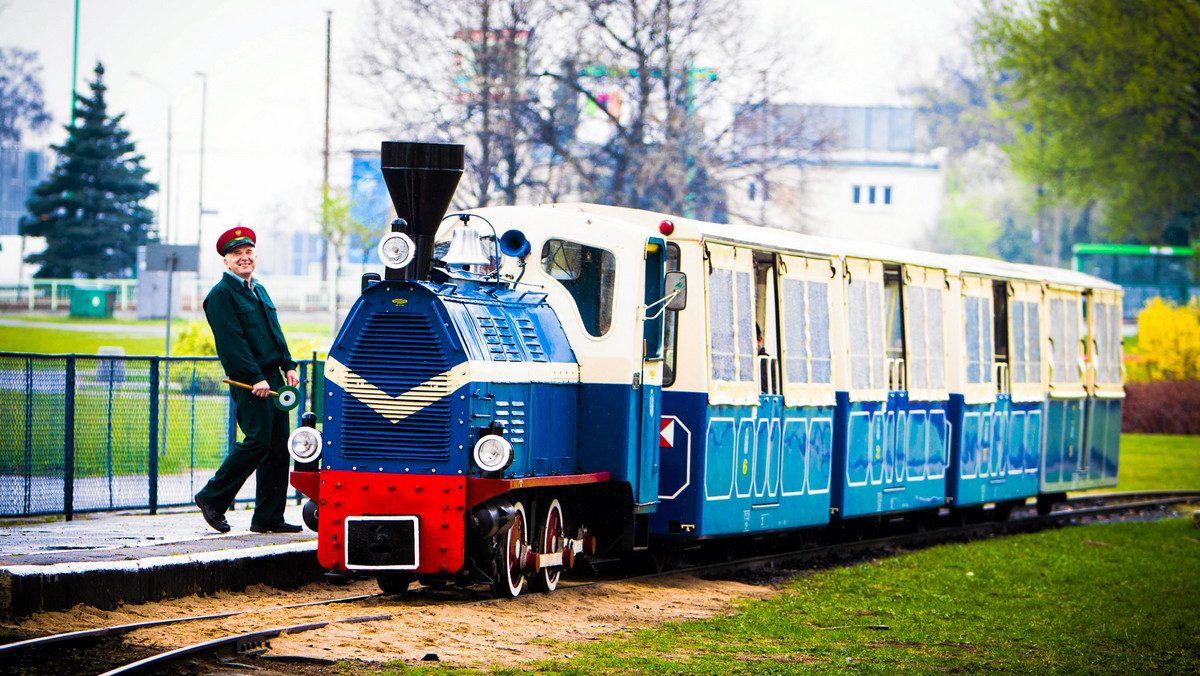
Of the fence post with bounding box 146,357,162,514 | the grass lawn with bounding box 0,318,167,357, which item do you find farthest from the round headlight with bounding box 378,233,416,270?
the grass lawn with bounding box 0,318,167,357

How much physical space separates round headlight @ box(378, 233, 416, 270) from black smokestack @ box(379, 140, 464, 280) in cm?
23

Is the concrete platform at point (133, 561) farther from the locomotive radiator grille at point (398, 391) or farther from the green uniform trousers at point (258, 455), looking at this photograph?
the locomotive radiator grille at point (398, 391)

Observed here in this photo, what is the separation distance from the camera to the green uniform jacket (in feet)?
35.7

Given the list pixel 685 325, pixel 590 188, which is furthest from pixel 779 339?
pixel 590 188

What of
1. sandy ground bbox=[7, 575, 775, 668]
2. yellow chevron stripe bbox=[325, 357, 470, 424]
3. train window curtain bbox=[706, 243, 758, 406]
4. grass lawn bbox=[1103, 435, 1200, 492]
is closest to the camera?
sandy ground bbox=[7, 575, 775, 668]

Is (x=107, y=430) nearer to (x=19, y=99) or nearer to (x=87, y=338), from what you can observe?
(x=87, y=338)

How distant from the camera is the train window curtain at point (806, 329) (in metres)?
13.7

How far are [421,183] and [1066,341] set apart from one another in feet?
43.4

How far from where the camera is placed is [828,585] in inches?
506

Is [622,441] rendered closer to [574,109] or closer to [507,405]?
[507,405]

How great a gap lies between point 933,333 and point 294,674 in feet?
36.4

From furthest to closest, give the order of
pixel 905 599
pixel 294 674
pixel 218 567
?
pixel 905 599 < pixel 218 567 < pixel 294 674

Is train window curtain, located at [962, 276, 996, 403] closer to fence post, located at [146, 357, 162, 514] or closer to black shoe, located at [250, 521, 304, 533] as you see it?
black shoe, located at [250, 521, 304, 533]

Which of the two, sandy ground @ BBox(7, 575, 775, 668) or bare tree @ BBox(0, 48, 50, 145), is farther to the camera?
bare tree @ BBox(0, 48, 50, 145)
